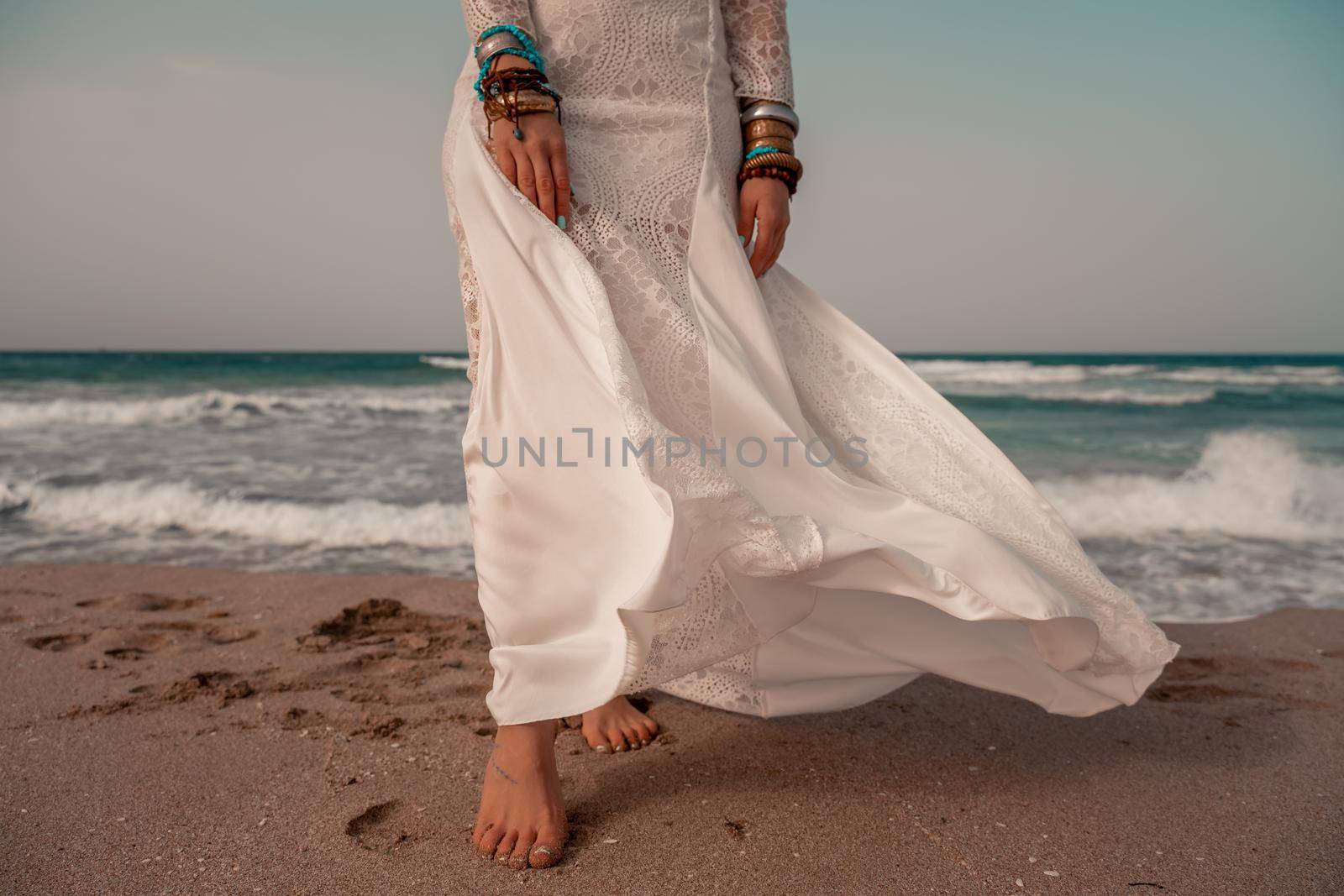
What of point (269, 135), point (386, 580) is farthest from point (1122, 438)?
point (269, 135)

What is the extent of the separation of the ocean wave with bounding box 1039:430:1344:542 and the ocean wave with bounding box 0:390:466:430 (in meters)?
9.24

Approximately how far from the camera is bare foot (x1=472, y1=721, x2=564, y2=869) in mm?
1410

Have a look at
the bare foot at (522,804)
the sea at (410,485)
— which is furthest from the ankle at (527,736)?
the sea at (410,485)

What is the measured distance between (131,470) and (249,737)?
17.5ft

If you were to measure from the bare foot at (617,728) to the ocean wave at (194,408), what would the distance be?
10191 mm

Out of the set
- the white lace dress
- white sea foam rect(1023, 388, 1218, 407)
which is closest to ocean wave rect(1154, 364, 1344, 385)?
white sea foam rect(1023, 388, 1218, 407)

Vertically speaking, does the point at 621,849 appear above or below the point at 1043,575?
below

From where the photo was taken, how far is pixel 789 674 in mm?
1658

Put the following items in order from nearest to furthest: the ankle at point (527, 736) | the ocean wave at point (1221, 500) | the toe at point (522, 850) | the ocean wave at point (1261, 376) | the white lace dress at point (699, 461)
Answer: the white lace dress at point (699, 461) → the toe at point (522, 850) → the ankle at point (527, 736) → the ocean wave at point (1221, 500) → the ocean wave at point (1261, 376)

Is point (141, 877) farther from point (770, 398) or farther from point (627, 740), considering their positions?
point (770, 398)

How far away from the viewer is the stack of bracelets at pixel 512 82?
145cm

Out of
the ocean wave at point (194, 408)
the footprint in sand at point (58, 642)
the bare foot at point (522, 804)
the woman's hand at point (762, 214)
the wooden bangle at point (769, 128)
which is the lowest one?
the footprint in sand at point (58, 642)

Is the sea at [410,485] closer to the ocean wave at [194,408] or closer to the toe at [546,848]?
the ocean wave at [194,408]

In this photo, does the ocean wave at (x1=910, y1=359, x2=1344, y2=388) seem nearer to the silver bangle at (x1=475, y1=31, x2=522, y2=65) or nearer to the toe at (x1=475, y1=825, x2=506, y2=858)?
the silver bangle at (x1=475, y1=31, x2=522, y2=65)
